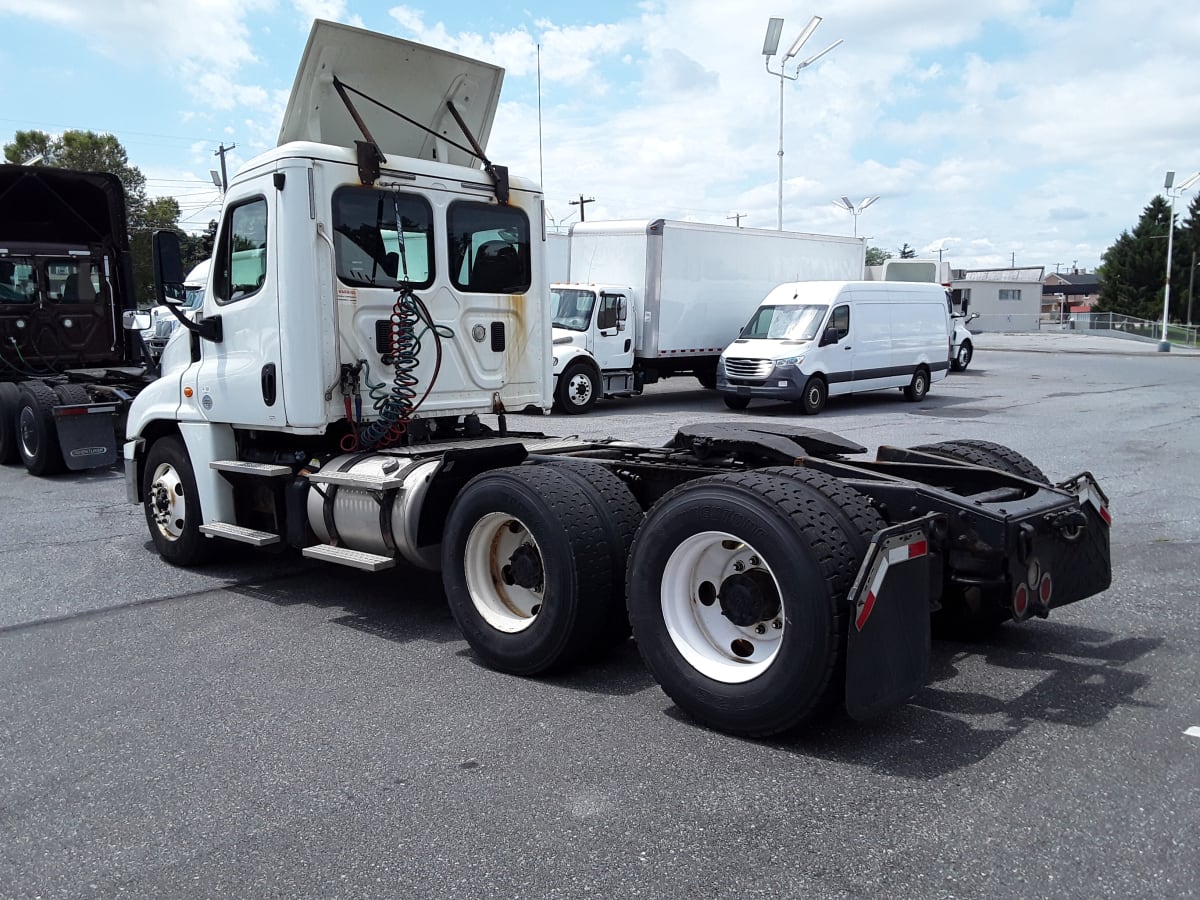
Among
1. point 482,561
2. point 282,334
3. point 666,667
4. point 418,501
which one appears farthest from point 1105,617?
point 282,334

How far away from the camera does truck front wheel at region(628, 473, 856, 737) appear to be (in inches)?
149

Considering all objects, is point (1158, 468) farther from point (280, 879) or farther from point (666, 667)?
point (280, 879)

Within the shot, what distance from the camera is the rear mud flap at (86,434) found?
11289 mm

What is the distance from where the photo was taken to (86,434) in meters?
11.4

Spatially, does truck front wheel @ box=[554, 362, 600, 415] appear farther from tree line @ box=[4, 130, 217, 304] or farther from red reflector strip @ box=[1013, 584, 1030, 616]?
tree line @ box=[4, 130, 217, 304]

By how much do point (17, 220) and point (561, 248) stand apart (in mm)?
10349

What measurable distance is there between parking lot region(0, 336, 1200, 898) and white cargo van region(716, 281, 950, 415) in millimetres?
12277

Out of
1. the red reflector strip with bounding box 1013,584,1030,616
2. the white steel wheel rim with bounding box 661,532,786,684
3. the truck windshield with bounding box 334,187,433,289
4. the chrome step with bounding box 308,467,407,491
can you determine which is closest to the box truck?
the truck windshield with bounding box 334,187,433,289

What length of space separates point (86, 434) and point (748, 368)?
11451mm

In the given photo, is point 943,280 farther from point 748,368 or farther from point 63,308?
point 63,308

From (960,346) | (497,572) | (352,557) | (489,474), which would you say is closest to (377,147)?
(489,474)

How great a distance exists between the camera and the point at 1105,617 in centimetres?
569

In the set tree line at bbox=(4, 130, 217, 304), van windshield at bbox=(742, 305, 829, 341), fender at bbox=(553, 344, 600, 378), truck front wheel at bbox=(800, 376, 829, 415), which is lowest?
truck front wheel at bbox=(800, 376, 829, 415)

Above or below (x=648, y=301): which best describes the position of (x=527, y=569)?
below
